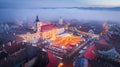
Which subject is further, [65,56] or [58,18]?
[58,18]

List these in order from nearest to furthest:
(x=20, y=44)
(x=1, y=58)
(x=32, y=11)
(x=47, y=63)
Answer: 1. (x=1, y=58)
2. (x=47, y=63)
3. (x=20, y=44)
4. (x=32, y=11)

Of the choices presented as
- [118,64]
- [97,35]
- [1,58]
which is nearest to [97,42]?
[97,35]

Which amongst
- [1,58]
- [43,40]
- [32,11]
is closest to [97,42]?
[43,40]

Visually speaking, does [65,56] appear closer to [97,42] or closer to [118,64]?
[97,42]

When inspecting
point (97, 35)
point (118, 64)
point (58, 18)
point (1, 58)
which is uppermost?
point (58, 18)

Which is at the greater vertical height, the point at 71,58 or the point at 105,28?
the point at 105,28

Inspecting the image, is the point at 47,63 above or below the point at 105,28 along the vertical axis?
below

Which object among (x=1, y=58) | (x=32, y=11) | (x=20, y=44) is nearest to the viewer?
(x=1, y=58)

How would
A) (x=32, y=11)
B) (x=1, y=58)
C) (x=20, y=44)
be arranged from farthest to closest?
(x=32, y=11) < (x=20, y=44) < (x=1, y=58)

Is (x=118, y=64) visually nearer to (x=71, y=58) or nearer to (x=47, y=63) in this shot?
(x=71, y=58)
